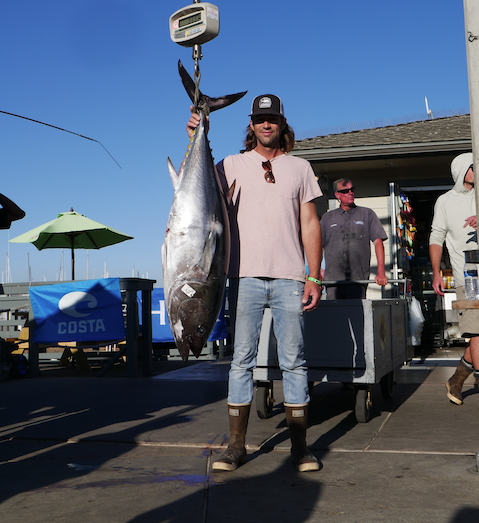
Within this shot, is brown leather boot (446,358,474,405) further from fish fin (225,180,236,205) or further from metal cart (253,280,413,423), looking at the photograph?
fish fin (225,180,236,205)

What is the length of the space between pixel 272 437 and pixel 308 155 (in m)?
5.73

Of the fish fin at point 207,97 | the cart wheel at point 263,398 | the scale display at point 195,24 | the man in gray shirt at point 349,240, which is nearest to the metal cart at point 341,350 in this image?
the cart wheel at point 263,398

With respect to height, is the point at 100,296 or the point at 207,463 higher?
the point at 100,296

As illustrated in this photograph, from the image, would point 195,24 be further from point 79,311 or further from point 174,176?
point 79,311

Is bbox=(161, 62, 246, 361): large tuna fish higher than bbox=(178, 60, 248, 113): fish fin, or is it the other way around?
bbox=(178, 60, 248, 113): fish fin

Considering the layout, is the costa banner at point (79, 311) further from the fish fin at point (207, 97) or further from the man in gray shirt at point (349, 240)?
the fish fin at point (207, 97)

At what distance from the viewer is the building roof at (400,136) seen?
857 cm

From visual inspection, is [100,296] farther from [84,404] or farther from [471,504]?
[471,504]

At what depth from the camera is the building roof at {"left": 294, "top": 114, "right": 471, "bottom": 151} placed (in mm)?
8574

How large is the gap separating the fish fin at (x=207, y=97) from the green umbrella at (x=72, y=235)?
7.98 m

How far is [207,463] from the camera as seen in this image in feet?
10.3

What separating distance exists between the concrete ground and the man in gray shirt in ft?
4.09

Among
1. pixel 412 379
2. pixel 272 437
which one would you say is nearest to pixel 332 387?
pixel 412 379

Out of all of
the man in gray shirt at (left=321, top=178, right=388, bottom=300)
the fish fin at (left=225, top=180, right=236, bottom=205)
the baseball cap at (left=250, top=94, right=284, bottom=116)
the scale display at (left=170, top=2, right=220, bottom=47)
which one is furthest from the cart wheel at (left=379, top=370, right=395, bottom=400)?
the scale display at (left=170, top=2, right=220, bottom=47)
